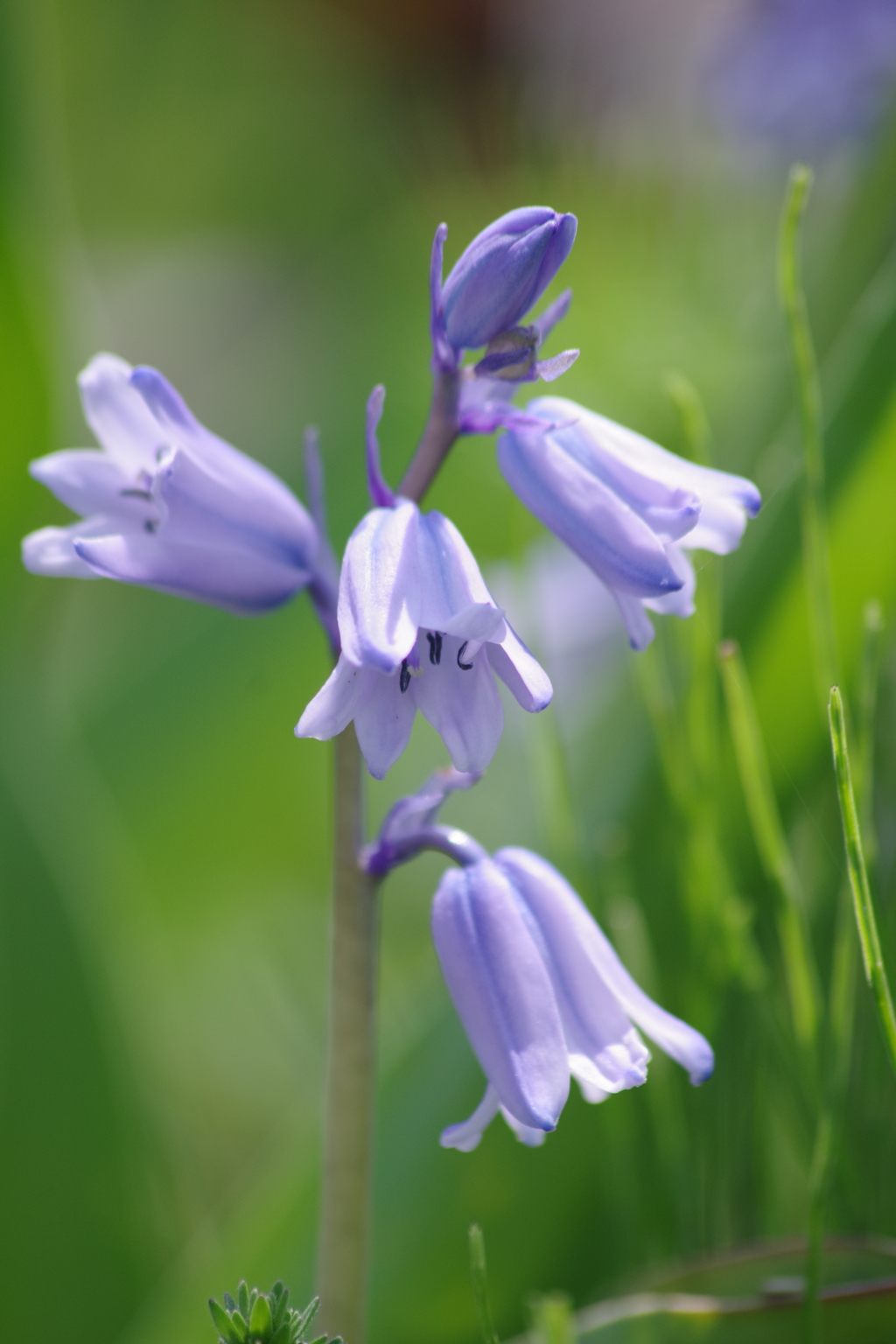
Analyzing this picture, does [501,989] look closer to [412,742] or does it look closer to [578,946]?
[578,946]

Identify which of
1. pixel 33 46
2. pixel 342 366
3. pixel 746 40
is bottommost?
pixel 342 366

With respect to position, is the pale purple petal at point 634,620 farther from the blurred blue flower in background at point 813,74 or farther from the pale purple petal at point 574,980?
the blurred blue flower in background at point 813,74

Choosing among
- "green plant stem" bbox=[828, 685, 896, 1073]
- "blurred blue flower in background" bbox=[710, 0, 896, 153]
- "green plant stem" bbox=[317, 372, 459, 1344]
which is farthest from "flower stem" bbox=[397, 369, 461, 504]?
"blurred blue flower in background" bbox=[710, 0, 896, 153]

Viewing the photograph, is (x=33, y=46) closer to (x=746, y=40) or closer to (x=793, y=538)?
(x=793, y=538)

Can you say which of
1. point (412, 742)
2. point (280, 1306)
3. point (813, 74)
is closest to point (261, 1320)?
point (280, 1306)

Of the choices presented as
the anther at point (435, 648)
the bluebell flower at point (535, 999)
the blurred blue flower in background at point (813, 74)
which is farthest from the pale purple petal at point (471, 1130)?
the blurred blue flower in background at point (813, 74)

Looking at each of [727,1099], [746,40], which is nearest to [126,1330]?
[727,1099]
